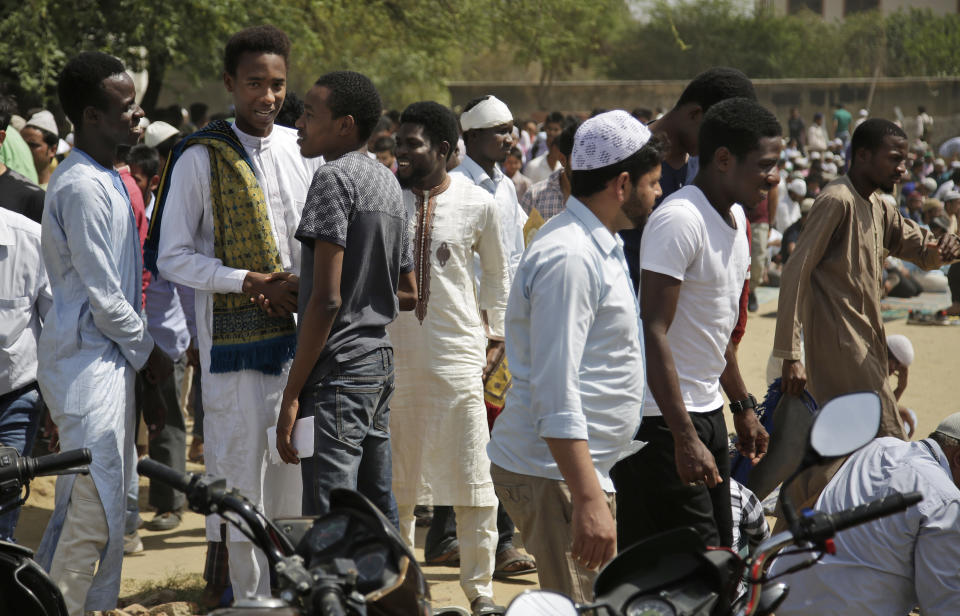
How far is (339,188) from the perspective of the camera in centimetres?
374

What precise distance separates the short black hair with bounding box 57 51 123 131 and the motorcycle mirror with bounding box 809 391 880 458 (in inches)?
121

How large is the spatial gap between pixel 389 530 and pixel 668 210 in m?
1.99

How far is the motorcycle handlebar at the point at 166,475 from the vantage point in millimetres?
2053

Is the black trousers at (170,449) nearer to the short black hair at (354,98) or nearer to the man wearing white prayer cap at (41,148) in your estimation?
the man wearing white prayer cap at (41,148)

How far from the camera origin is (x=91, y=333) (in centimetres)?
404

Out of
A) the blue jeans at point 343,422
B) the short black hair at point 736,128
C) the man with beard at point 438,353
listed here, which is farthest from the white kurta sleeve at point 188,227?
the short black hair at point 736,128

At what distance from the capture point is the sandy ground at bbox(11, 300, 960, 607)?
5.43 meters

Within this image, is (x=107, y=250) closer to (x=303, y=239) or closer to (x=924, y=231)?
(x=303, y=239)

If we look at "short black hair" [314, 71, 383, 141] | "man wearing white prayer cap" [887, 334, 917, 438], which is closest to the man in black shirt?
"short black hair" [314, 71, 383, 141]

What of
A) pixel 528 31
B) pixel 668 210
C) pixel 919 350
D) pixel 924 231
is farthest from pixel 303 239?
pixel 528 31

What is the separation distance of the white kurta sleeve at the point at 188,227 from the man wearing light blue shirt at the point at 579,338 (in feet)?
4.49

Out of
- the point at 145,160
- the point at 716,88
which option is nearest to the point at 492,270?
the point at 716,88

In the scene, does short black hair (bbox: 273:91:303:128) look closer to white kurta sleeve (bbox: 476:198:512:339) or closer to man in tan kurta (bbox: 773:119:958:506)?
white kurta sleeve (bbox: 476:198:512:339)

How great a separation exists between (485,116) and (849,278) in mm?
2392
